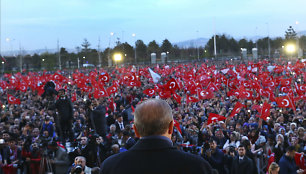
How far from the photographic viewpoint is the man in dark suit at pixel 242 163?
704 centimetres

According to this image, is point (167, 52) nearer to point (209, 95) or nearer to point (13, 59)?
point (13, 59)

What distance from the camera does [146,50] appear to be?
282 feet

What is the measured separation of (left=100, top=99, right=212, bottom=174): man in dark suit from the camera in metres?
1.92

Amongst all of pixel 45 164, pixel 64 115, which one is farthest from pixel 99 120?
pixel 45 164

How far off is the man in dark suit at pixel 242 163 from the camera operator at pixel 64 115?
523 cm

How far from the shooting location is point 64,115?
11.0 meters

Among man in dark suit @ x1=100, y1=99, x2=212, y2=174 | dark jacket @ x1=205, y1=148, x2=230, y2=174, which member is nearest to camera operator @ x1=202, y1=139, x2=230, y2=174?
dark jacket @ x1=205, y1=148, x2=230, y2=174

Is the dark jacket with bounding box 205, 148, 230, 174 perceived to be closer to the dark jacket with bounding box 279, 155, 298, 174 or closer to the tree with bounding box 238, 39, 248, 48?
the dark jacket with bounding box 279, 155, 298, 174

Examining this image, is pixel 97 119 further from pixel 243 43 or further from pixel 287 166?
pixel 243 43

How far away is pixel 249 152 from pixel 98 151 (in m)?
2.90

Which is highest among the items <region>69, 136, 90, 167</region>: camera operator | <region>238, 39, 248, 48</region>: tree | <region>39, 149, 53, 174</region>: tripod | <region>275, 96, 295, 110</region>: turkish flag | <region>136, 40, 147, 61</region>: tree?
<region>238, 39, 248, 48</region>: tree

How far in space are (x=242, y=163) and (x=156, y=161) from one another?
17.9 ft

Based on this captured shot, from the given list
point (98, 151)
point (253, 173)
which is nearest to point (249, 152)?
point (253, 173)

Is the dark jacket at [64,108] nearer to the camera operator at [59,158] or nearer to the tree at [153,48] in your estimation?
the camera operator at [59,158]
